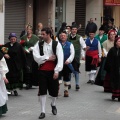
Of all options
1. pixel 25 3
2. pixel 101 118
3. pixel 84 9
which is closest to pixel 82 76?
pixel 101 118

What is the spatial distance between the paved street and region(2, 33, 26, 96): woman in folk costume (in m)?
0.36

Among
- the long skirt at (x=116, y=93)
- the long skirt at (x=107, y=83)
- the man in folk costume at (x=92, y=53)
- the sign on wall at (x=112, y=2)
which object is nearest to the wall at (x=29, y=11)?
the sign on wall at (x=112, y=2)

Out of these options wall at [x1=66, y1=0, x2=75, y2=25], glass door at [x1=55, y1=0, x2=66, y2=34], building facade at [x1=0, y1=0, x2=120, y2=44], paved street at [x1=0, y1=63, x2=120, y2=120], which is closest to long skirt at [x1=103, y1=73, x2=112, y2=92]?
paved street at [x1=0, y1=63, x2=120, y2=120]

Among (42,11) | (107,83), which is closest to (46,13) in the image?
(42,11)

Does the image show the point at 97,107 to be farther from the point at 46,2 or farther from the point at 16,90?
the point at 46,2

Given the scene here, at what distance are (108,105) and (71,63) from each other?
226 centimetres

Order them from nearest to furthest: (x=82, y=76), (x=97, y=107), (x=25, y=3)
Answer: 1. (x=97, y=107)
2. (x=82, y=76)
3. (x=25, y=3)

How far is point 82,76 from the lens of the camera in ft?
57.6

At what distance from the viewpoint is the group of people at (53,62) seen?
380 inches

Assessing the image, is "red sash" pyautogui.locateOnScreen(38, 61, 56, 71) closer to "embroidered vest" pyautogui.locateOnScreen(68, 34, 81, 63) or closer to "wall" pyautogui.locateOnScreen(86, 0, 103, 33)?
"embroidered vest" pyautogui.locateOnScreen(68, 34, 81, 63)

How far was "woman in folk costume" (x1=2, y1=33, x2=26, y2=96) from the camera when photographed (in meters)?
12.5

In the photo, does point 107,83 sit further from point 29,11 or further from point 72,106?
point 29,11

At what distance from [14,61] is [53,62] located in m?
3.07

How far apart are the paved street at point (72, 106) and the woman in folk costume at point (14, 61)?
1.19 ft
